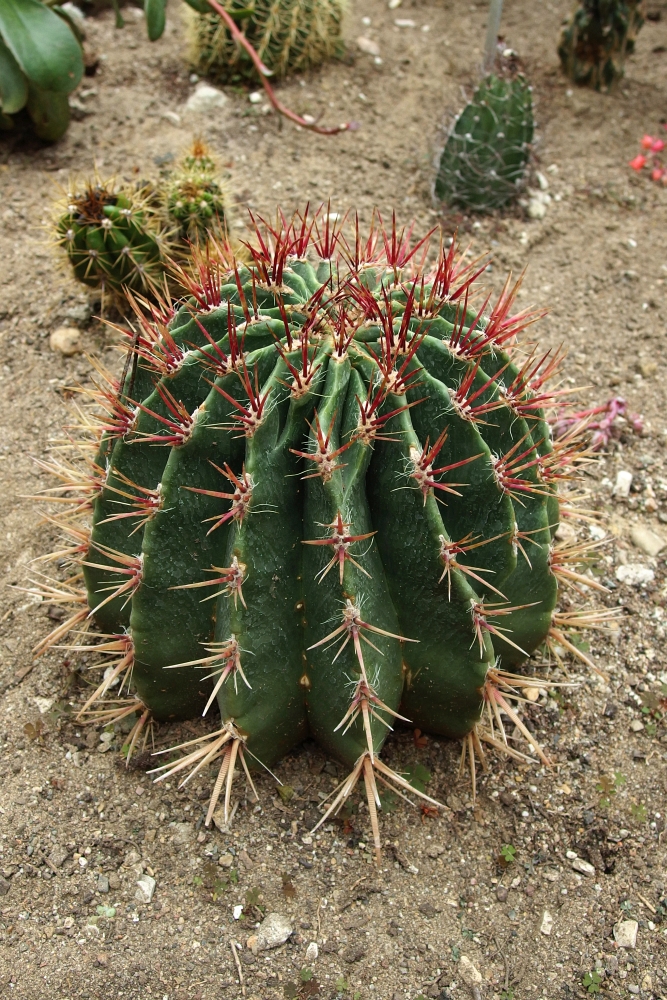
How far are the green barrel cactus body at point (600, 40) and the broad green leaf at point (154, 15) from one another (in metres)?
2.35

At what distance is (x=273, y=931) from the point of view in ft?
6.60

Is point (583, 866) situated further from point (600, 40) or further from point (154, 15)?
point (600, 40)

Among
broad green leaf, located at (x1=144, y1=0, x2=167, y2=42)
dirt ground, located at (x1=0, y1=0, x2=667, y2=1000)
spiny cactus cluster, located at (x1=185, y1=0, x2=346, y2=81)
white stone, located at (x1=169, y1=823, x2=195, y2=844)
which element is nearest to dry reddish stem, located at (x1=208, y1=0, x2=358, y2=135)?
broad green leaf, located at (x1=144, y1=0, x2=167, y2=42)

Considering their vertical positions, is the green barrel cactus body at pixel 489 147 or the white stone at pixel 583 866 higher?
the green barrel cactus body at pixel 489 147

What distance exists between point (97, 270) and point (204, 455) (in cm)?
156

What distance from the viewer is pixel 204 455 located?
6.48 feet

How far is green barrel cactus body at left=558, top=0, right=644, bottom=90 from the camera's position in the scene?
4812 mm

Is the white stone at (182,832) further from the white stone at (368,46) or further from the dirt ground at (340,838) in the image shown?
the white stone at (368,46)

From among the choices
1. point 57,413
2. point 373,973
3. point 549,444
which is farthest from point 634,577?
point 57,413

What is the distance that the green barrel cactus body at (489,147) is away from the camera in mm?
4020

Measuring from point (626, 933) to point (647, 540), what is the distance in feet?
4.28

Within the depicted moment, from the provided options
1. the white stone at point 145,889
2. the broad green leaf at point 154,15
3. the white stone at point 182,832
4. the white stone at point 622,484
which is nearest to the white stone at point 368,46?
the broad green leaf at point 154,15

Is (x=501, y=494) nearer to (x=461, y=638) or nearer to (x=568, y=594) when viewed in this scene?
(x=461, y=638)

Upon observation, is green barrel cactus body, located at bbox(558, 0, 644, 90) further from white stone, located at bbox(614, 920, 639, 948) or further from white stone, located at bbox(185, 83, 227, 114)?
white stone, located at bbox(614, 920, 639, 948)
